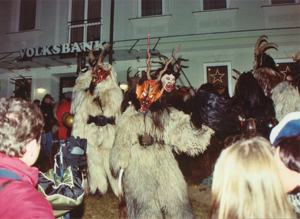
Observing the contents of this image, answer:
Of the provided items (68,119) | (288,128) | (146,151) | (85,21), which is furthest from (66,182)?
(85,21)

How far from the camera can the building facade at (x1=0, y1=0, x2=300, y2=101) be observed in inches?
288

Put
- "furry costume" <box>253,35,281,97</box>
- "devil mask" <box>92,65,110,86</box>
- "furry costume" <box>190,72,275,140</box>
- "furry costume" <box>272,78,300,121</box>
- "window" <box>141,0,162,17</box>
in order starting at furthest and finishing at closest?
"window" <box>141,0,162,17</box> → "furry costume" <box>253,35,281,97</box> → "devil mask" <box>92,65,110,86</box> → "furry costume" <box>272,78,300,121</box> → "furry costume" <box>190,72,275,140</box>

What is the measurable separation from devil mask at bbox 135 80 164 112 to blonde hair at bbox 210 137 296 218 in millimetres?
1916

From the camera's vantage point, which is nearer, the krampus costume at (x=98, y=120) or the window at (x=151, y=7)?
the krampus costume at (x=98, y=120)

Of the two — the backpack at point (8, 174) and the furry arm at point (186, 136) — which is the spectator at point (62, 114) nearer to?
the furry arm at point (186, 136)

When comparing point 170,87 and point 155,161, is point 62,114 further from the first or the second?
point 155,161

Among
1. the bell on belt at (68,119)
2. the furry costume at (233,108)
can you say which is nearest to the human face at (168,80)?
the furry costume at (233,108)

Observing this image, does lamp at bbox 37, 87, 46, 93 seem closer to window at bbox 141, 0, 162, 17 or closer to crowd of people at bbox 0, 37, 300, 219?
crowd of people at bbox 0, 37, 300, 219

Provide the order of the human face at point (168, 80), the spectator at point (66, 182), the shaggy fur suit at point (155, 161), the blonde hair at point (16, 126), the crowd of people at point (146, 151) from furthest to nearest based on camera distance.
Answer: the human face at point (168, 80) < the shaggy fur suit at point (155, 161) < the spectator at point (66, 182) < the blonde hair at point (16, 126) < the crowd of people at point (146, 151)

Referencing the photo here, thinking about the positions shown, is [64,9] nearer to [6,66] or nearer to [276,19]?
[6,66]

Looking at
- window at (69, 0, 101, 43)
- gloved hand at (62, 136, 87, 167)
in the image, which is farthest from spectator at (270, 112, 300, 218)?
window at (69, 0, 101, 43)

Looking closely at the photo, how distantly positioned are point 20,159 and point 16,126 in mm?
165

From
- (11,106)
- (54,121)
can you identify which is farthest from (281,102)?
(54,121)

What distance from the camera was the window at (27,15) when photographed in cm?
937
